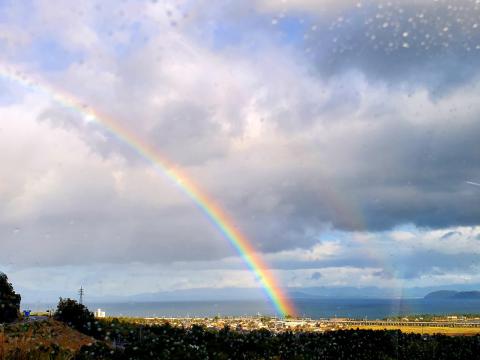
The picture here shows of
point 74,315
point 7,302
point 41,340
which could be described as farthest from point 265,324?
point 41,340

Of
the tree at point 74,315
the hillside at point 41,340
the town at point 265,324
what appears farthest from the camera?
the town at point 265,324

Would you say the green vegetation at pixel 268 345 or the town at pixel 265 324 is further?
the town at pixel 265 324

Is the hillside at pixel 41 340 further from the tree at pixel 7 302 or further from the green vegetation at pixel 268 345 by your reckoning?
the tree at pixel 7 302

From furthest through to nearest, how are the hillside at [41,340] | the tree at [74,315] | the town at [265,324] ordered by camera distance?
the town at [265,324], the tree at [74,315], the hillside at [41,340]

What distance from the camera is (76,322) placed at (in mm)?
21969

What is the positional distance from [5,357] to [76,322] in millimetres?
8665

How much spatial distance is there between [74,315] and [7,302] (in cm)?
308

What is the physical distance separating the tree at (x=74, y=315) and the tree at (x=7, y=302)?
198cm

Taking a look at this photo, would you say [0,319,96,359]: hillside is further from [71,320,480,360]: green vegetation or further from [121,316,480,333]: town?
[121,316,480,333]: town

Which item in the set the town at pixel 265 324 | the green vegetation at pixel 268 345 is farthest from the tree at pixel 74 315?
the town at pixel 265 324

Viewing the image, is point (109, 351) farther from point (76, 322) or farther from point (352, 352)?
point (352, 352)

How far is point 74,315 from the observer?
22.3m

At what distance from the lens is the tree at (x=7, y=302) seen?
22469 mm

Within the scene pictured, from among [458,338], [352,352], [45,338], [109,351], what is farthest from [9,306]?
[458,338]
